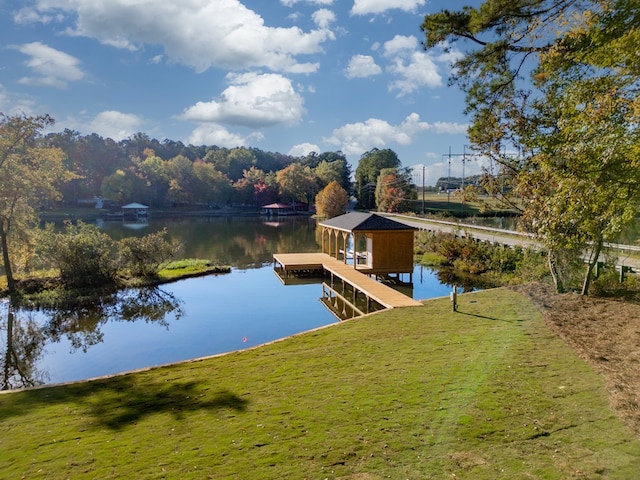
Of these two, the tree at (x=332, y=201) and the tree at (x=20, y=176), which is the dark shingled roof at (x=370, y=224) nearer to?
the tree at (x=20, y=176)

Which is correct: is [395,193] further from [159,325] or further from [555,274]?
[159,325]

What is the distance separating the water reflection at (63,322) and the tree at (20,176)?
3.02 m

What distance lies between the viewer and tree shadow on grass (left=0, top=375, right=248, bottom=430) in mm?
5137

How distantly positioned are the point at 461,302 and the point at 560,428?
6.65 meters

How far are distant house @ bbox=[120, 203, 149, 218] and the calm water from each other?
42352 millimetres

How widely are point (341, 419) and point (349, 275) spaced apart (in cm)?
1147

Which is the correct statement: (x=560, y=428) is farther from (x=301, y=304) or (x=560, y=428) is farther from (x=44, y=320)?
(x=44, y=320)

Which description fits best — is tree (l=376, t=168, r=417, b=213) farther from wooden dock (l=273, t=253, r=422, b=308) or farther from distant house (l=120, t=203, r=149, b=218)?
wooden dock (l=273, t=253, r=422, b=308)

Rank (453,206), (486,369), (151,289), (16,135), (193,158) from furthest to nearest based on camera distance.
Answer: (193,158) → (453,206) → (151,289) → (16,135) → (486,369)

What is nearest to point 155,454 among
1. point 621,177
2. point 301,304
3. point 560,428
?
point 560,428

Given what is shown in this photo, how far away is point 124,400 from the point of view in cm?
566

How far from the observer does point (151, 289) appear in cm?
1686

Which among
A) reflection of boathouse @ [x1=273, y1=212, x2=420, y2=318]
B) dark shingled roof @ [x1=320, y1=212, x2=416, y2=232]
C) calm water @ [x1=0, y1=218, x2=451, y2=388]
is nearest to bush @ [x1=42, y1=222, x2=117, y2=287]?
→ calm water @ [x1=0, y1=218, x2=451, y2=388]

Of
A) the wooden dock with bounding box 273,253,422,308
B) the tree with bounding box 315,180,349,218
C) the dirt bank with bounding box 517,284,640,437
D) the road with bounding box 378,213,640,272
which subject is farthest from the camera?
the tree with bounding box 315,180,349,218
